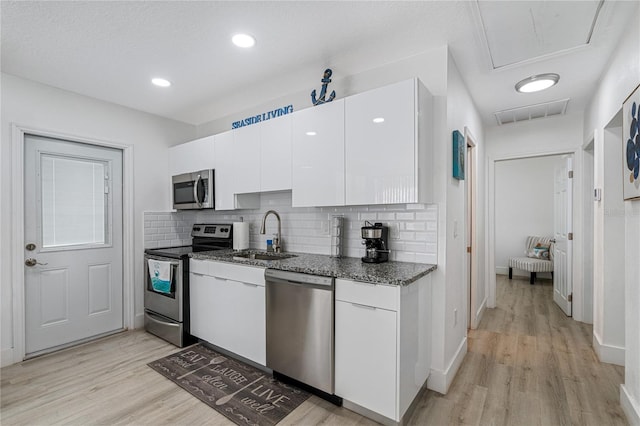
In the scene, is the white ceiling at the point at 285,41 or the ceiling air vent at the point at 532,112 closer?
the white ceiling at the point at 285,41

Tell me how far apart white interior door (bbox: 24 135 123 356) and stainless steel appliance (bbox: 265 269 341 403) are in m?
2.18

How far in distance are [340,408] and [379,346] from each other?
61 centimetres

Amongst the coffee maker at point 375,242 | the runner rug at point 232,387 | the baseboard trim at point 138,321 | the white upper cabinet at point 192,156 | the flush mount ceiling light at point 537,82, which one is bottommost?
the runner rug at point 232,387

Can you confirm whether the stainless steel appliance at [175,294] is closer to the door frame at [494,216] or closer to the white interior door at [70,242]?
the white interior door at [70,242]

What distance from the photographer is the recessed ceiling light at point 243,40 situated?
2.14 m

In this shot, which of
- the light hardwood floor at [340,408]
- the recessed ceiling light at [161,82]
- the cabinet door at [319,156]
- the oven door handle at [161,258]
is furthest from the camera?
the oven door handle at [161,258]

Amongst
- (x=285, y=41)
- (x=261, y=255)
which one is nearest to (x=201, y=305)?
(x=261, y=255)

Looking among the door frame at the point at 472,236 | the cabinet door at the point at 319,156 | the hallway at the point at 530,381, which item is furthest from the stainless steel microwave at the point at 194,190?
the door frame at the point at 472,236

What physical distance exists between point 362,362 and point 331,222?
1270mm

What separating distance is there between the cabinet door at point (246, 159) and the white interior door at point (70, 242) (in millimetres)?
1458

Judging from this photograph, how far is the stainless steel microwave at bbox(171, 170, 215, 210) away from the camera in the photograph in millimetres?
3385

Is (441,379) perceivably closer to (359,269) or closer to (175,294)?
(359,269)

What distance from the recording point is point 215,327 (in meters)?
2.82

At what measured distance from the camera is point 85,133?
3174 mm
